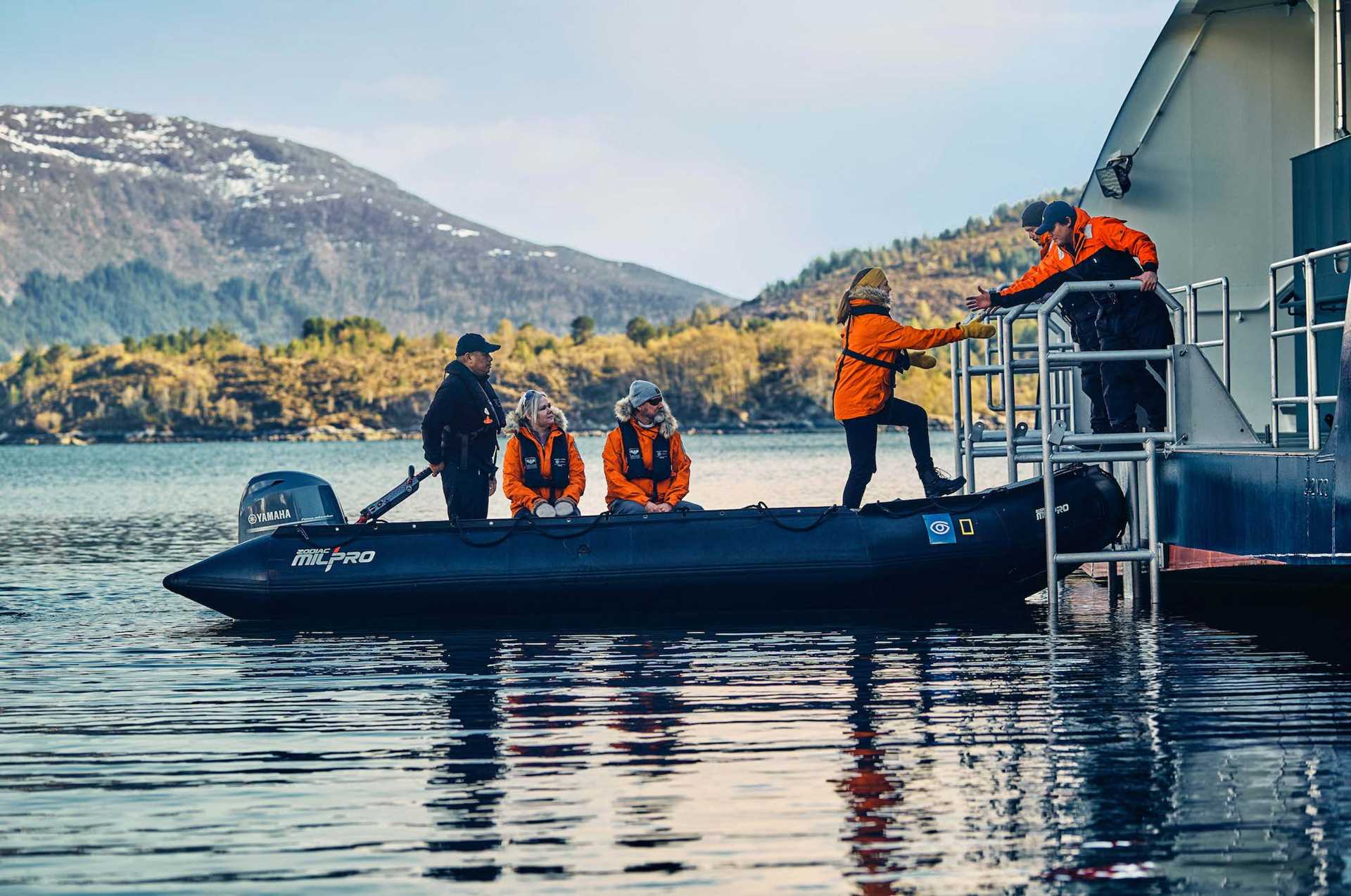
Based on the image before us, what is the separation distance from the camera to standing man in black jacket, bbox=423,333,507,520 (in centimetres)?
1201

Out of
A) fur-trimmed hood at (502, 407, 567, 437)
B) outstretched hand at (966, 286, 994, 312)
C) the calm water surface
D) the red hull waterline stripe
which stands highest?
outstretched hand at (966, 286, 994, 312)

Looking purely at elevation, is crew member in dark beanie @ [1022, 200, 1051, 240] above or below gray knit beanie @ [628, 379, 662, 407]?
above

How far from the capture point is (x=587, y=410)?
582 ft

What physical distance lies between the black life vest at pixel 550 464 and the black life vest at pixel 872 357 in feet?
6.45

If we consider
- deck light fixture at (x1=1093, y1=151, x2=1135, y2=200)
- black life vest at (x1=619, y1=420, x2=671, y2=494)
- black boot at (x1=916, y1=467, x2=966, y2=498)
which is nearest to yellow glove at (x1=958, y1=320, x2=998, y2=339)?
black boot at (x1=916, y1=467, x2=966, y2=498)

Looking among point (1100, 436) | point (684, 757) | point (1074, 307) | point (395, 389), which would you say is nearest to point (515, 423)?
point (1074, 307)

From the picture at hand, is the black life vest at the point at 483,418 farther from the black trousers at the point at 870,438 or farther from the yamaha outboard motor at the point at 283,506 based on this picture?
the black trousers at the point at 870,438

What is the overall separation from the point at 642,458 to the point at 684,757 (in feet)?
17.9

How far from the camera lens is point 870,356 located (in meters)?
11.4

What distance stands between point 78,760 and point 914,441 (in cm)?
641

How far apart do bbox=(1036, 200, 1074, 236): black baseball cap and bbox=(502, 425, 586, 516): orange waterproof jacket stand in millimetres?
3474

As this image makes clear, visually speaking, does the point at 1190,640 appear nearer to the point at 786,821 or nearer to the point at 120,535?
the point at 786,821

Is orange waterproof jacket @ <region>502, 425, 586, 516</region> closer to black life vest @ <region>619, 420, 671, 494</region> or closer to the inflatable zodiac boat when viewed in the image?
black life vest @ <region>619, 420, 671, 494</region>

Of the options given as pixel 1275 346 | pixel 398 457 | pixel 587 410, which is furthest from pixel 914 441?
pixel 587 410
